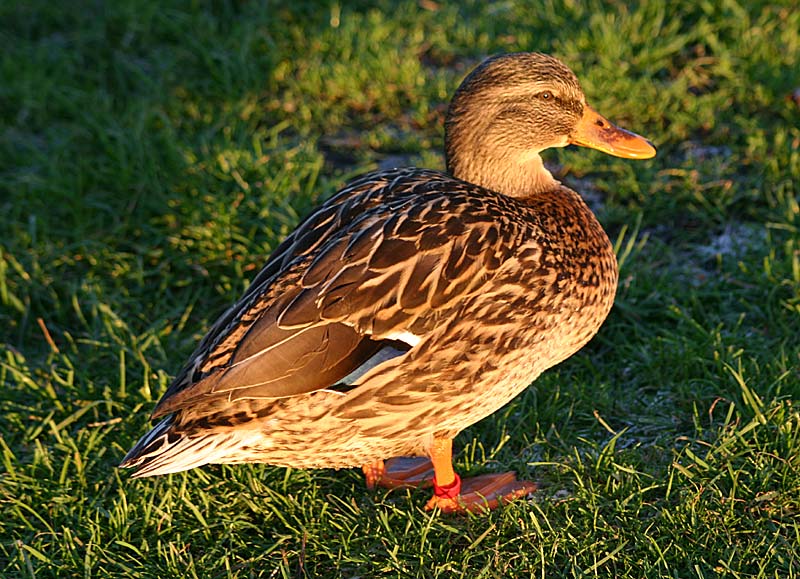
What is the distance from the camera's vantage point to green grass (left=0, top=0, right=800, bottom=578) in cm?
329

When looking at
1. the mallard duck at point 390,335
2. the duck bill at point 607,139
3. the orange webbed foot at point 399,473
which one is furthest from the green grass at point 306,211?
the duck bill at point 607,139

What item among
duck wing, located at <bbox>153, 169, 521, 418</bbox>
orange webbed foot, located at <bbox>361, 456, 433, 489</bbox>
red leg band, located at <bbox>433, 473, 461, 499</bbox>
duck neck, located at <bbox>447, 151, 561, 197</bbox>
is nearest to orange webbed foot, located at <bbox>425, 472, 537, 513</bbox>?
red leg band, located at <bbox>433, 473, 461, 499</bbox>

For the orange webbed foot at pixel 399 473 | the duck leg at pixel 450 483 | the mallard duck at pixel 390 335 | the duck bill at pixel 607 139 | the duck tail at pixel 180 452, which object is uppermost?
the duck bill at pixel 607 139

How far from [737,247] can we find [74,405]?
273 centimetres

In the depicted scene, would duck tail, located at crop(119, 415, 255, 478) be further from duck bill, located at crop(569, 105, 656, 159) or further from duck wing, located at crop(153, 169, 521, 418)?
duck bill, located at crop(569, 105, 656, 159)

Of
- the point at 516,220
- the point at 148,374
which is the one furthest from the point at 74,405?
the point at 516,220

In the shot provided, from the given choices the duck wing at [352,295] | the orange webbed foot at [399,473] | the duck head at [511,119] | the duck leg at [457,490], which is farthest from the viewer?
the duck head at [511,119]

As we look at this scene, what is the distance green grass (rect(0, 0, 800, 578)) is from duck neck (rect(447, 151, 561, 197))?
730 mm

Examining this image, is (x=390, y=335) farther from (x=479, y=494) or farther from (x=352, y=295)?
(x=479, y=494)

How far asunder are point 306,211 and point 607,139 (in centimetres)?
154

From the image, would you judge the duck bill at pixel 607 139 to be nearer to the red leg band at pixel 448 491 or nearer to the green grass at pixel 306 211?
the green grass at pixel 306 211

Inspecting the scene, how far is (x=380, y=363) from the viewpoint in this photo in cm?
309

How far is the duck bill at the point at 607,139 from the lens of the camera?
3838 millimetres

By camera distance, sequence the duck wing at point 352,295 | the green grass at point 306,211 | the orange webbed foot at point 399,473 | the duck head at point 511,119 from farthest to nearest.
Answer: the duck head at point 511,119 < the orange webbed foot at point 399,473 < the green grass at point 306,211 < the duck wing at point 352,295
